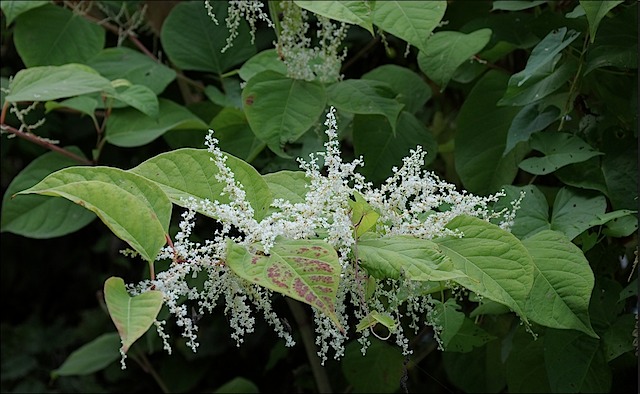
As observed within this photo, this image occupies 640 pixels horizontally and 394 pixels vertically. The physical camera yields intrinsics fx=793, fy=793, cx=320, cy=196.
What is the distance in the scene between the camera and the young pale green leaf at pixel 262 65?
101 cm

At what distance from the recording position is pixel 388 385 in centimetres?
120

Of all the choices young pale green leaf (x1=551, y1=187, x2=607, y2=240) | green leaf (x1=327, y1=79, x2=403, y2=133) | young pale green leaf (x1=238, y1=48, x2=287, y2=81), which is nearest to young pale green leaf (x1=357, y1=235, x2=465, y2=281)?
young pale green leaf (x1=551, y1=187, x2=607, y2=240)

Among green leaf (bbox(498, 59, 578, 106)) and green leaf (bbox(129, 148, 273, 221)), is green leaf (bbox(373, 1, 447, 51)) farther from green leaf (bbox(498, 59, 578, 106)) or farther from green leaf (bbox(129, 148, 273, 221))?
green leaf (bbox(129, 148, 273, 221))

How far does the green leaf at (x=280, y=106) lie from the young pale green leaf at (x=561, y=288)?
12.6 inches

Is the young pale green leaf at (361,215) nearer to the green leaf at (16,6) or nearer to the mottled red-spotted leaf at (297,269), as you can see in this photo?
the mottled red-spotted leaf at (297,269)

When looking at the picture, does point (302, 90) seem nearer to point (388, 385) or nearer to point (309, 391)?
point (388, 385)

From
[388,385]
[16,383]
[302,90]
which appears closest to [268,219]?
[302,90]

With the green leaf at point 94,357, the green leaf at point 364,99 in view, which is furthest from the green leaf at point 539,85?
the green leaf at point 94,357

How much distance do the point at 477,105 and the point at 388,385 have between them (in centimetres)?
45

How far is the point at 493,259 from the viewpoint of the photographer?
644 millimetres

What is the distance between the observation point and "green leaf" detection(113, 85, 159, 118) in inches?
41.1

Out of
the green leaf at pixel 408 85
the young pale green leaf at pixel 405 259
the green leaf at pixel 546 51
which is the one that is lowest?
the green leaf at pixel 408 85

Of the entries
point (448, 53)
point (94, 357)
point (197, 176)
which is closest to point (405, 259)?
point (197, 176)

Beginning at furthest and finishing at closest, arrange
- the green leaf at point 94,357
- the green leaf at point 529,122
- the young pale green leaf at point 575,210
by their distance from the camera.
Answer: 1. the green leaf at point 94,357
2. the green leaf at point 529,122
3. the young pale green leaf at point 575,210
